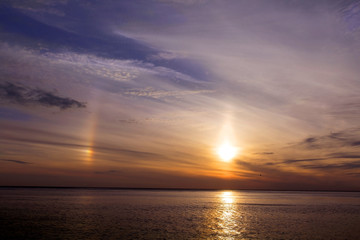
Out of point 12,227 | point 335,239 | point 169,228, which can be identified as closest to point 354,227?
point 335,239

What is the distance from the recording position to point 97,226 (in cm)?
4562

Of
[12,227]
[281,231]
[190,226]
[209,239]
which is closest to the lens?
[209,239]

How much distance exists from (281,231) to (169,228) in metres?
16.9

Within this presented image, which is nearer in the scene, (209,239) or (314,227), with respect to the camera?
(209,239)

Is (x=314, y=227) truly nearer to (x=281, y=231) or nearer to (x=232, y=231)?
(x=281, y=231)

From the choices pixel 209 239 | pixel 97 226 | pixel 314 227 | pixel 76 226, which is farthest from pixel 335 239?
pixel 76 226

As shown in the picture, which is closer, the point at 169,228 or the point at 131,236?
the point at 131,236

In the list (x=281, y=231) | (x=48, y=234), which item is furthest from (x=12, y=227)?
(x=281, y=231)

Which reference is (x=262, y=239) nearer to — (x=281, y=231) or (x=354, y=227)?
(x=281, y=231)

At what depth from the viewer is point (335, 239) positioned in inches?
1519

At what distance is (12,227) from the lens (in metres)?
42.2

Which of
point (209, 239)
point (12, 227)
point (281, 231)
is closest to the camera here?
point (209, 239)

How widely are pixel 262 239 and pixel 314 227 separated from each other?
16.8 m

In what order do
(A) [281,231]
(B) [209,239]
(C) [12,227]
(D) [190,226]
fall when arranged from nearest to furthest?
(B) [209,239] < (C) [12,227] < (A) [281,231] < (D) [190,226]
